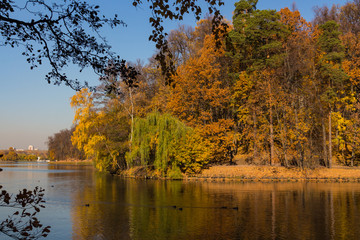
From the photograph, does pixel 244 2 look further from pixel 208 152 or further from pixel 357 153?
pixel 357 153

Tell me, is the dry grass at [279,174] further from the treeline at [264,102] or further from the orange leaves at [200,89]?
the orange leaves at [200,89]

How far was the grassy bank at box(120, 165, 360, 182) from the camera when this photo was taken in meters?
33.9

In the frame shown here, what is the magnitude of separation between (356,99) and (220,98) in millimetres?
14221

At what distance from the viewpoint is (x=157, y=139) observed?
37375 millimetres

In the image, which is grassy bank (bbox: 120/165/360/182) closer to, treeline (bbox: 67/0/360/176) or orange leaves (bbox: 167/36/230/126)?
treeline (bbox: 67/0/360/176)

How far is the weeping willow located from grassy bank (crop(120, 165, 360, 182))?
169cm

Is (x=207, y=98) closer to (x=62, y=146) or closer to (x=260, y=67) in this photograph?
(x=260, y=67)

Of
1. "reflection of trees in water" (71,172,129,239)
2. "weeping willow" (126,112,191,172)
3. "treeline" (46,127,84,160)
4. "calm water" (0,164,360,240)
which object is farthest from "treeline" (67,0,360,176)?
"treeline" (46,127,84,160)

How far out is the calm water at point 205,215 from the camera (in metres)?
13.2

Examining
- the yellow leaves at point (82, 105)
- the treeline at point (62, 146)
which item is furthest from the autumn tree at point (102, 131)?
the treeline at point (62, 146)

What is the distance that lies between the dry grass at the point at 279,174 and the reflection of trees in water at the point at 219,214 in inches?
344

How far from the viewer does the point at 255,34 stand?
123 feet

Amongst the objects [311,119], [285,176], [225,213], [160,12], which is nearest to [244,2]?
[311,119]

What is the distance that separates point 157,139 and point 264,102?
11537mm
